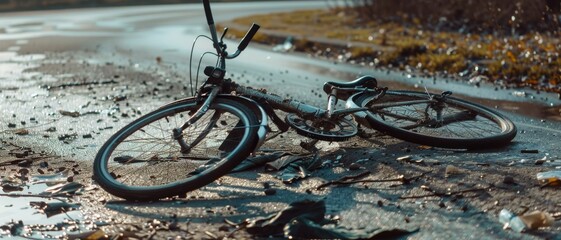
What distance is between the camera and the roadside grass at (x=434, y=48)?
11188 millimetres

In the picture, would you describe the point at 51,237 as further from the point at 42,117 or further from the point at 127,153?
the point at 42,117

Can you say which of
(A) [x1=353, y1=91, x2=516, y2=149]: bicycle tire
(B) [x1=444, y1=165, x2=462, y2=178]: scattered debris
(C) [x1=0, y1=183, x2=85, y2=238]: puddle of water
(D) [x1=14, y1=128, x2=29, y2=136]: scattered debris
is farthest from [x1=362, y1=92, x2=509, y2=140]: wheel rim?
(D) [x1=14, y1=128, x2=29, y2=136]: scattered debris

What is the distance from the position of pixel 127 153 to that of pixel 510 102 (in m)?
4.58

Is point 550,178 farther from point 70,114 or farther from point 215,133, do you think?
point 70,114

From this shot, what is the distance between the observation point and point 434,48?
1370 centimetres

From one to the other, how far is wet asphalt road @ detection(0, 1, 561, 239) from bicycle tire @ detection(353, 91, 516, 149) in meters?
0.08

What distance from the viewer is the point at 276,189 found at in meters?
5.68

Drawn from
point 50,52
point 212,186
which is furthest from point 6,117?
point 50,52

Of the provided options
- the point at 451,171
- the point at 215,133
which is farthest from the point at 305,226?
the point at 215,133

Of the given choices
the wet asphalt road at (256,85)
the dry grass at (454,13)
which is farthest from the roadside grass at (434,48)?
the wet asphalt road at (256,85)

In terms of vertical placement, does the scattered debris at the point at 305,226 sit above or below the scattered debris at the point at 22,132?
above

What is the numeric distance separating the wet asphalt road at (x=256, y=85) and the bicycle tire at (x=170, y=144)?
21 centimetres

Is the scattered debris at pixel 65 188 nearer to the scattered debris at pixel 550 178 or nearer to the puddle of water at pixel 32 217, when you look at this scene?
the puddle of water at pixel 32 217

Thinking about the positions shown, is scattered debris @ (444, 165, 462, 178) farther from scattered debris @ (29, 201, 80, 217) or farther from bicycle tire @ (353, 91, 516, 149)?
scattered debris @ (29, 201, 80, 217)
